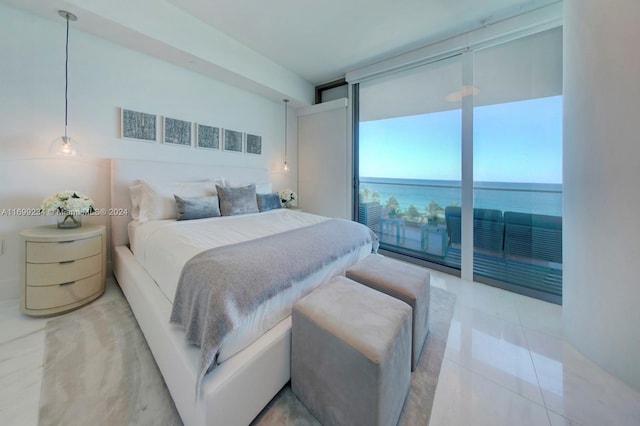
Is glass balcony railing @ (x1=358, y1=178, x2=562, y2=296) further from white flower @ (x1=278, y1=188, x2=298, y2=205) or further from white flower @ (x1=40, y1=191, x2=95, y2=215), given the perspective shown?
white flower @ (x1=40, y1=191, x2=95, y2=215)

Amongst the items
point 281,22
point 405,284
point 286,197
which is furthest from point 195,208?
point 281,22

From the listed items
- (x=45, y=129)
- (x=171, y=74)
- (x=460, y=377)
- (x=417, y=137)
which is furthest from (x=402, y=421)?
(x=171, y=74)

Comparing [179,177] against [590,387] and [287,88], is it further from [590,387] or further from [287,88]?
[590,387]

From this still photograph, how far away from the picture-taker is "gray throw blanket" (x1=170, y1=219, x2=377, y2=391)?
98cm

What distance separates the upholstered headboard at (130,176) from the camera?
242 centimetres

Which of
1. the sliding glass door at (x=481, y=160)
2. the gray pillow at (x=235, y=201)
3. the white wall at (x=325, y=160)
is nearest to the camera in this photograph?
the sliding glass door at (x=481, y=160)

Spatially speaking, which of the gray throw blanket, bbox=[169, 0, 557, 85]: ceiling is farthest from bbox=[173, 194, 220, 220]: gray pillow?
bbox=[169, 0, 557, 85]: ceiling

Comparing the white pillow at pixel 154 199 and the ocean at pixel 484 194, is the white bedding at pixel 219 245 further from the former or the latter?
the ocean at pixel 484 194

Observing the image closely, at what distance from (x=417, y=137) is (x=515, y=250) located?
177cm

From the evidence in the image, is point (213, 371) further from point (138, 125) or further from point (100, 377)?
point (138, 125)

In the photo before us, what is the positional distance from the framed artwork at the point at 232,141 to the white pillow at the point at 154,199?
1.11 meters

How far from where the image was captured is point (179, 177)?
9.43ft

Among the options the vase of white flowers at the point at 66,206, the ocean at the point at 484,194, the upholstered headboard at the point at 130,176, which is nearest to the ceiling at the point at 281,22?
the upholstered headboard at the point at 130,176

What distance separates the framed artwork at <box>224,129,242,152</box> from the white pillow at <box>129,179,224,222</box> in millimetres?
1114
